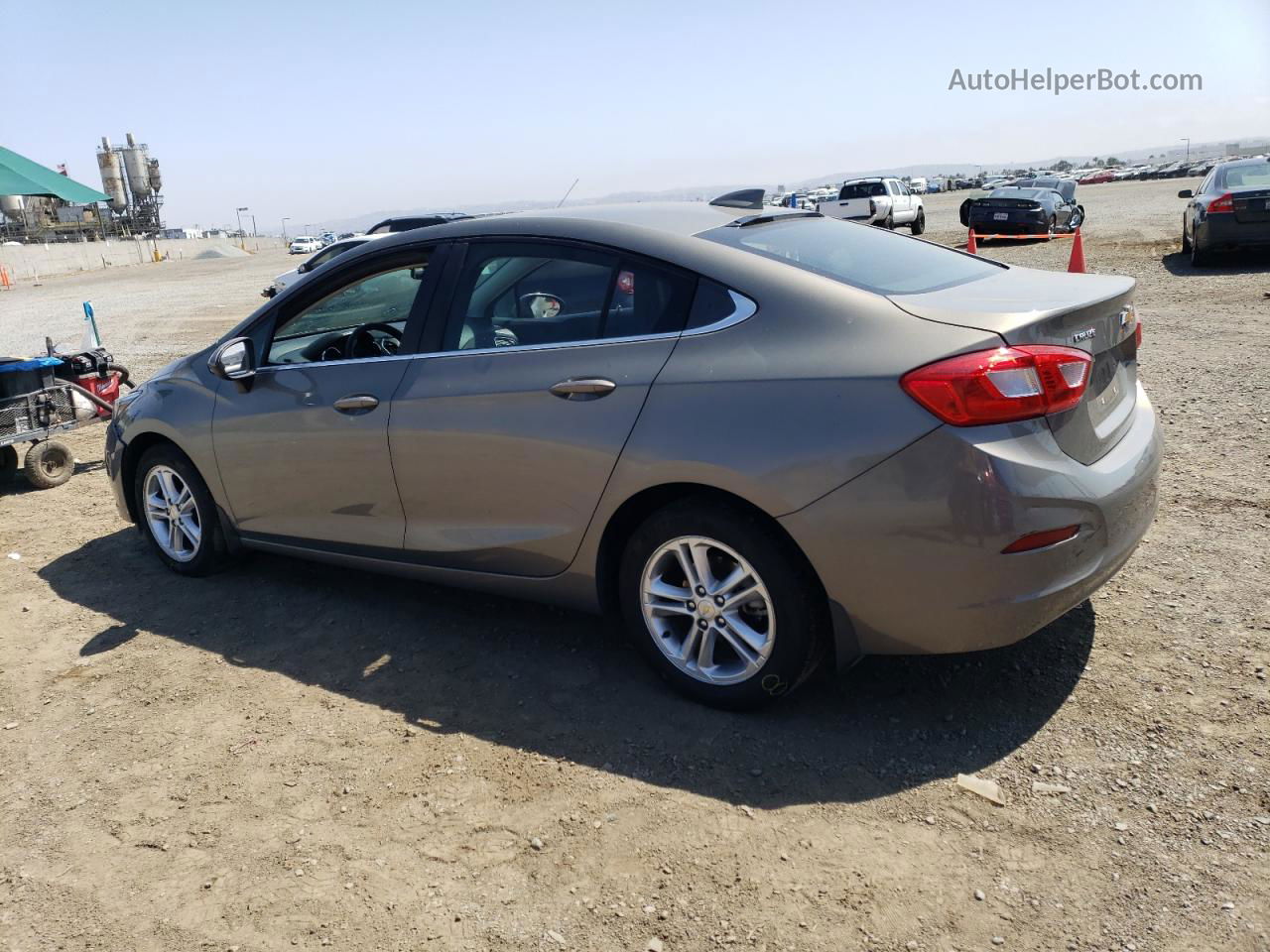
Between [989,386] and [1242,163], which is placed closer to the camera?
[989,386]

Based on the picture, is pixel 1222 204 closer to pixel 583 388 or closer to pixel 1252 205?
pixel 1252 205

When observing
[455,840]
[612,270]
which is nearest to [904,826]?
[455,840]

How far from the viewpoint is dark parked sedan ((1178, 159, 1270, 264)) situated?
45.2ft

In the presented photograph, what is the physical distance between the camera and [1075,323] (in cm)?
314

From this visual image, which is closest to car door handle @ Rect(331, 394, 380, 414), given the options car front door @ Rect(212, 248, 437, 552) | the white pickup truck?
car front door @ Rect(212, 248, 437, 552)

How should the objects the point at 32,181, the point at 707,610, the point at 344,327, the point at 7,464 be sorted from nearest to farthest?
the point at 707,610
the point at 344,327
the point at 7,464
the point at 32,181

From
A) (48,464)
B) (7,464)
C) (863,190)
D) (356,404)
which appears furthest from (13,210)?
(356,404)

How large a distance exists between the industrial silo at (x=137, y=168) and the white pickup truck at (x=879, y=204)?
99716mm

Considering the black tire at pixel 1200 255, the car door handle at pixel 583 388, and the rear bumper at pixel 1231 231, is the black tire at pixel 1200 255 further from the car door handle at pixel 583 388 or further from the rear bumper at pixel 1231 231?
the car door handle at pixel 583 388

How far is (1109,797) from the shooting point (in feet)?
9.55

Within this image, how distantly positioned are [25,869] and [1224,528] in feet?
16.4

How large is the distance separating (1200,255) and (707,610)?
1412 cm

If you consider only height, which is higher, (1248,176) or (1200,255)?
(1248,176)

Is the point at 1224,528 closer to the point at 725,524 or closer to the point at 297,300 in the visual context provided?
the point at 725,524
